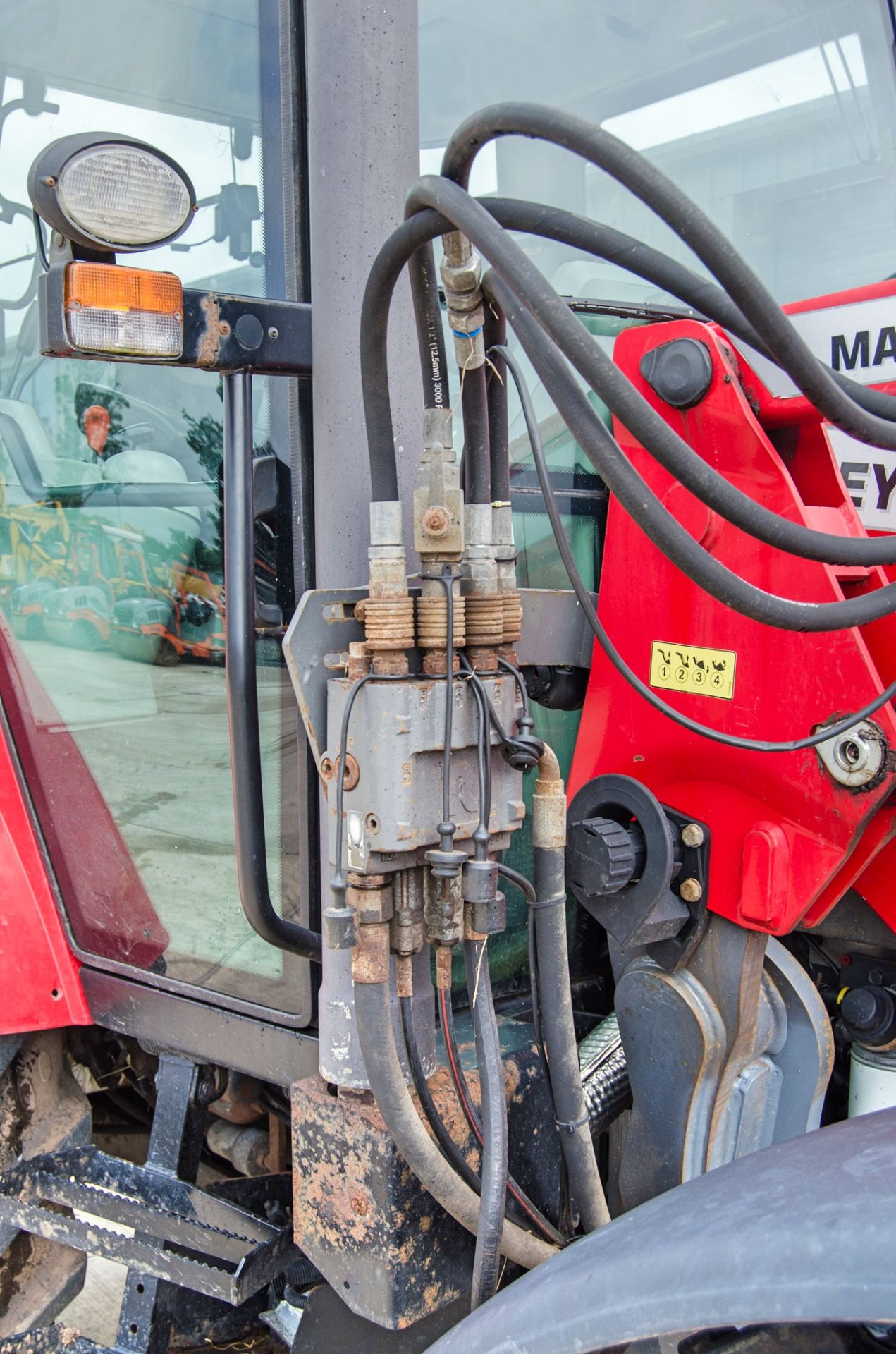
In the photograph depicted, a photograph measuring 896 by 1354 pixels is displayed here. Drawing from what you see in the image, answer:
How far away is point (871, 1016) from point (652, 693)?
0.45 metres

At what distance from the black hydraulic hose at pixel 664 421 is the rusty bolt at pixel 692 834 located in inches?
15.4

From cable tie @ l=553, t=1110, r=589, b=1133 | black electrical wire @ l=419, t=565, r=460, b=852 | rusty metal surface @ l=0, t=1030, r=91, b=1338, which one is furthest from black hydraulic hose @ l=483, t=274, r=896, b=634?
rusty metal surface @ l=0, t=1030, r=91, b=1338

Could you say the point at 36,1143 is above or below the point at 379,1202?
below

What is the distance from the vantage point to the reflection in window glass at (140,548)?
1410 mm

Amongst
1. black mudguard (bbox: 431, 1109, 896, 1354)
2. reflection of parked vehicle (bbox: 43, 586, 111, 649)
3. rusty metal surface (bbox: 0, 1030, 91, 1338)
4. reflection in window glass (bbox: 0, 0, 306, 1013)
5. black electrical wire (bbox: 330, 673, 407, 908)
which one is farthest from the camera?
rusty metal surface (bbox: 0, 1030, 91, 1338)

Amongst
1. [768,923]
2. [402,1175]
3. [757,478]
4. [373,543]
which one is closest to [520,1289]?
[402,1175]

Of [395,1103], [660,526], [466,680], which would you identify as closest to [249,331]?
[466,680]

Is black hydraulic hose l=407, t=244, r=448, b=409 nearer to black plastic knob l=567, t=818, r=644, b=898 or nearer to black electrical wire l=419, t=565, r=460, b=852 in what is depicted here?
black electrical wire l=419, t=565, r=460, b=852

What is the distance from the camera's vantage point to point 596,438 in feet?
2.87

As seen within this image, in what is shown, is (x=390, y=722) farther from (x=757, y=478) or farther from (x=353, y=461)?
(x=757, y=478)

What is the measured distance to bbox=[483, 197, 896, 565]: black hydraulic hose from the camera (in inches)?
33.7

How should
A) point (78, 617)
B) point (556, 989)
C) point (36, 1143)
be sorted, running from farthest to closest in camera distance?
point (36, 1143), point (78, 617), point (556, 989)

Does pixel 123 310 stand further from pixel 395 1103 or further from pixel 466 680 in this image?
pixel 395 1103

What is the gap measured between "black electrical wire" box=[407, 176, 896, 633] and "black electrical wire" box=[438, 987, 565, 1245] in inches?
21.8
